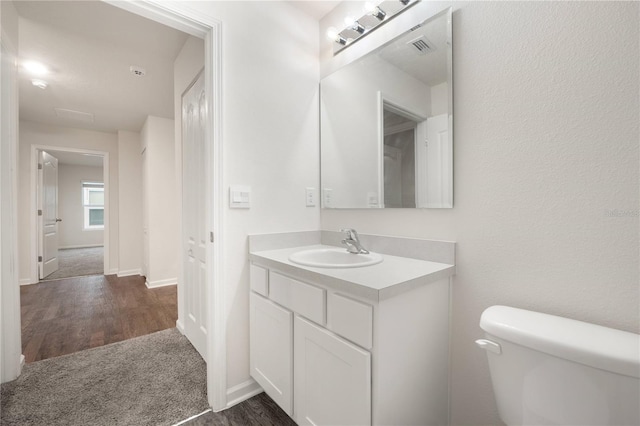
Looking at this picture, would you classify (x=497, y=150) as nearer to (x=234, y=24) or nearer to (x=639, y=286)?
(x=639, y=286)

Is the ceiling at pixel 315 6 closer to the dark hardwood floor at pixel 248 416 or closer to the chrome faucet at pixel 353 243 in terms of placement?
the chrome faucet at pixel 353 243

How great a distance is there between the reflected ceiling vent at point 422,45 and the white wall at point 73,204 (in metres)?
9.09

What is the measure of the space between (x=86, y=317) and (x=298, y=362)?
106 inches

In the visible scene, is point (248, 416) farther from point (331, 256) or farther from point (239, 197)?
point (239, 197)

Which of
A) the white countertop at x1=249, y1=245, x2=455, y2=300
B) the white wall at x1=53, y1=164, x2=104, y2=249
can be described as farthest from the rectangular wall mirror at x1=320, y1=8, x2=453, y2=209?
the white wall at x1=53, y1=164, x2=104, y2=249

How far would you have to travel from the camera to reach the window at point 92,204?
25.3 ft

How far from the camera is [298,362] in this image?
123 cm

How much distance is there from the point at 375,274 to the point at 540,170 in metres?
0.71

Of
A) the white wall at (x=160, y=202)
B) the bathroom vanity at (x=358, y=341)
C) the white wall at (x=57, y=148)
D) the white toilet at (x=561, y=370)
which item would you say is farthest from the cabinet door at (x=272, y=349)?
the white wall at (x=57, y=148)

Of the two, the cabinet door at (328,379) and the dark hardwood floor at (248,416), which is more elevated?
the cabinet door at (328,379)

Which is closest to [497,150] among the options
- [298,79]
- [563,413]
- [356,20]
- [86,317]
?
[563,413]

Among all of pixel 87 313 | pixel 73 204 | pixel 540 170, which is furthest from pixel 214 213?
pixel 73 204

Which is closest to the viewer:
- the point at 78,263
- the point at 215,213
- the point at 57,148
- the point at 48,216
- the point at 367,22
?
the point at 215,213

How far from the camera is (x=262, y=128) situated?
5.39 ft
